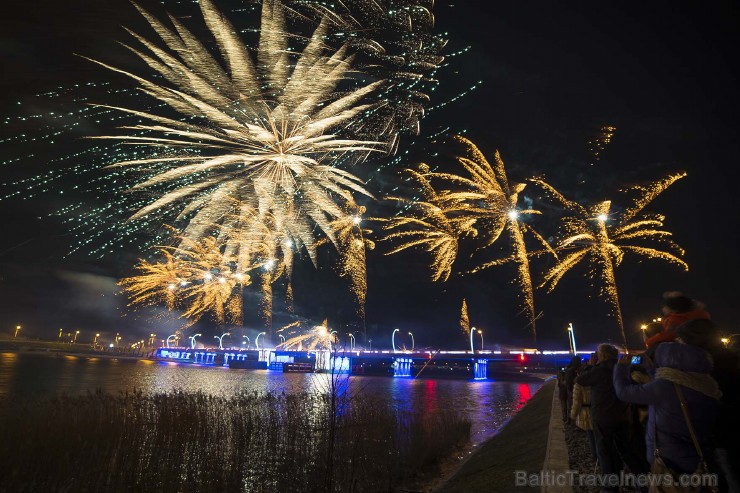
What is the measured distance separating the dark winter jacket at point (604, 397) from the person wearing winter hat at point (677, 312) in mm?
971

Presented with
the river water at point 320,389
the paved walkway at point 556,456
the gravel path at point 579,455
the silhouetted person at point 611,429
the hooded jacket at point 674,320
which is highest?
the hooded jacket at point 674,320

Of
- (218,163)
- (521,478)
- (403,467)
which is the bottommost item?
(403,467)

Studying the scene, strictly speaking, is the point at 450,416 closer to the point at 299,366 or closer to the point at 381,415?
the point at 381,415

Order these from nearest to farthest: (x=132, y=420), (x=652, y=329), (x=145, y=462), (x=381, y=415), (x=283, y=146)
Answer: (x=652, y=329), (x=145, y=462), (x=132, y=420), (x=381, y=415), (x=283, y=146)

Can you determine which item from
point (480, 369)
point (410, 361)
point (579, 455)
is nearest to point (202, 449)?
point (579, 455)

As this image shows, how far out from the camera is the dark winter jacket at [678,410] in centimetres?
356

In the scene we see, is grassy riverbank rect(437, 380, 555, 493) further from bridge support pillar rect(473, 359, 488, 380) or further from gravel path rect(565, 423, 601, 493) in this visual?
bridge support pillar rect(473, 359, 488, 380)

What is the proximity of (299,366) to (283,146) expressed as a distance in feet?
225

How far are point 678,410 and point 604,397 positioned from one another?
2131 millimetres

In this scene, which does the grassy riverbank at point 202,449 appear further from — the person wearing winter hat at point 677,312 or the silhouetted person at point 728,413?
the silhouetted person at point 728,413

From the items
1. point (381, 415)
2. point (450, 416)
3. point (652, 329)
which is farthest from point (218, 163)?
point (652, 329)

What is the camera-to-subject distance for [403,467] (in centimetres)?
1071

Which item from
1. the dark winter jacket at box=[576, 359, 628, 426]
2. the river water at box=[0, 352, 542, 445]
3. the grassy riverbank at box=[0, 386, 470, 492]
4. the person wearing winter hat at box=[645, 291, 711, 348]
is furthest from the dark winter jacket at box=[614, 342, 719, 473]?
the river water at box=[0, 352, 542, 445]

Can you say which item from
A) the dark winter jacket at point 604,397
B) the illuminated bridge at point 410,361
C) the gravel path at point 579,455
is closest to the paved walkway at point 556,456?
the gravel path at point 579,455
